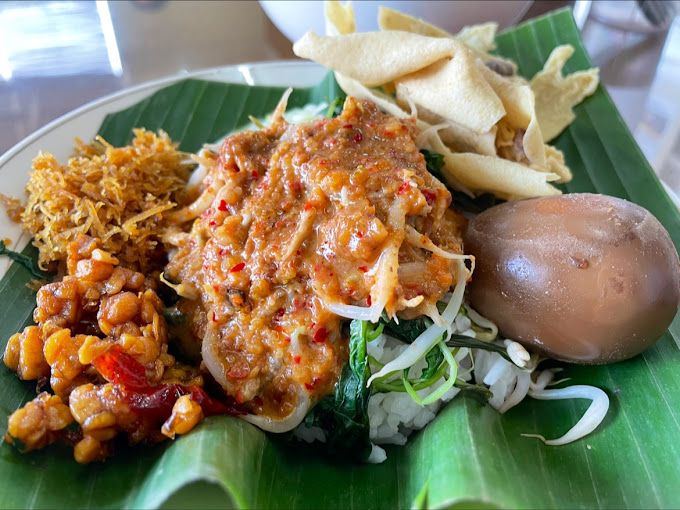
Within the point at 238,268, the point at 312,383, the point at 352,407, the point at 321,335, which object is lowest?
the point at 352,407

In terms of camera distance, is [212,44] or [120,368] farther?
Result: [212,44]

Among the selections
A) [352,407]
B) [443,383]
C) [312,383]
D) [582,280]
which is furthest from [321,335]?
[582,280]

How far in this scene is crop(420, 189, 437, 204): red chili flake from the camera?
7.10 ft

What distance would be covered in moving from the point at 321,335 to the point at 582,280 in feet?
3.12

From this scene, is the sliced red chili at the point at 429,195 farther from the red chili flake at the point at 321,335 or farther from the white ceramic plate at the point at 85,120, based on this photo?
the white ceramic plate at the point at 85,120

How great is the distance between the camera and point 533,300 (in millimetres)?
2174

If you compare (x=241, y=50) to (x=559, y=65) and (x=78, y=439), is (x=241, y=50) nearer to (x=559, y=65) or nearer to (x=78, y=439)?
(x=559, y=65)

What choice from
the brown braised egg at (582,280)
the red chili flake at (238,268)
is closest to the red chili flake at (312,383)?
the red chili flake at (238,268)

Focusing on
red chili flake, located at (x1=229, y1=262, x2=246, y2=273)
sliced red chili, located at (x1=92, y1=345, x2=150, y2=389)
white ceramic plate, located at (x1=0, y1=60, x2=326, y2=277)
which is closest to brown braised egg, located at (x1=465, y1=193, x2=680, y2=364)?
red chili flake, located at (x1=229, y1=262, x2=246, y2=273)

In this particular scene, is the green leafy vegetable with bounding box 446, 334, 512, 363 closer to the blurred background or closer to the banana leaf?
the banana leaf

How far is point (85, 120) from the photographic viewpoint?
3.28 meters

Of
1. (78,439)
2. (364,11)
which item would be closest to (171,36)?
(364,11)

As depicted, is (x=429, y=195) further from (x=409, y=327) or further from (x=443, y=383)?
(x=443, y=383)

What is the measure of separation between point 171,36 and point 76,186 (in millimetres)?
3019
